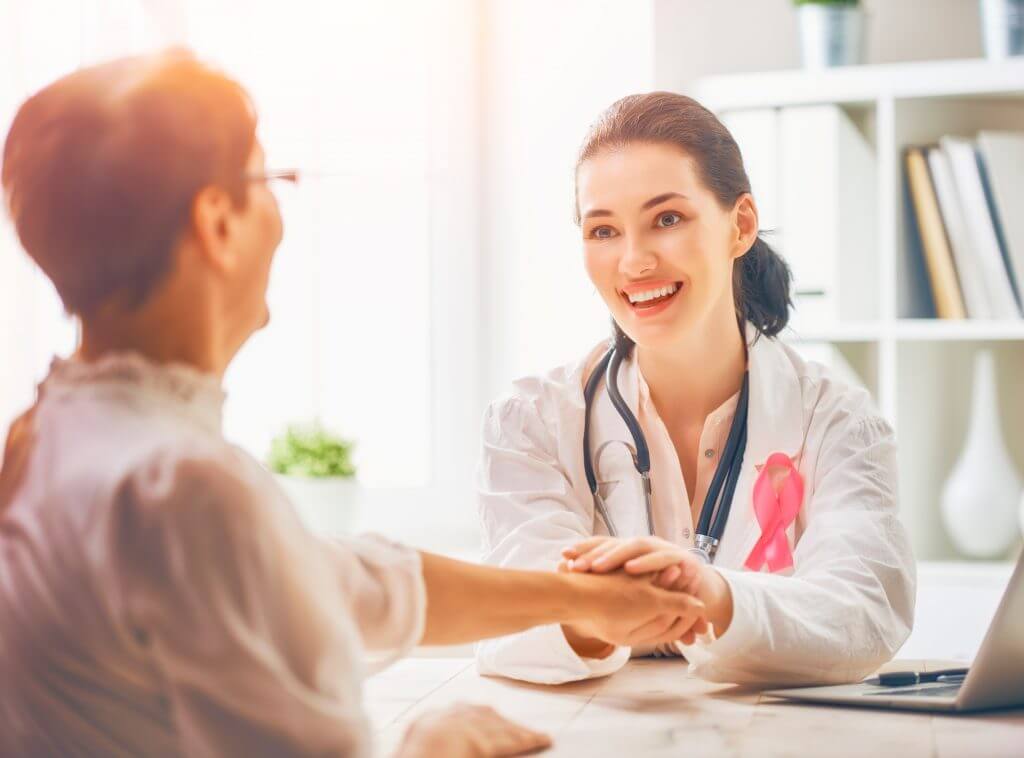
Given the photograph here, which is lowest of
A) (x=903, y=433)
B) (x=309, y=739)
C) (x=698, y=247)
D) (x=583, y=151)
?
(x=903, y=433)

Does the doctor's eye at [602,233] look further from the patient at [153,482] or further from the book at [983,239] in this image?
the book at [983,239]

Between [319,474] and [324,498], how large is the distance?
6 centimetres

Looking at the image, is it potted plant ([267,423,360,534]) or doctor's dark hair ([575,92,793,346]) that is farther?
potted plant ([267,423,360,534])

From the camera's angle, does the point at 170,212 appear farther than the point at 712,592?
No

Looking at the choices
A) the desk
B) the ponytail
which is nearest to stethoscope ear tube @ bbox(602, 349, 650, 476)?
the ponytail

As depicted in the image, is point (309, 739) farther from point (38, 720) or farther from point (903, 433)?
point (903, 433)

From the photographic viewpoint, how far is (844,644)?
146 centimetres

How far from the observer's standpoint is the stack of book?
2.88 meters

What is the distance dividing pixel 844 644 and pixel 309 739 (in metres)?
0.87

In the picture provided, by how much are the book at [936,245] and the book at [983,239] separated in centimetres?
6

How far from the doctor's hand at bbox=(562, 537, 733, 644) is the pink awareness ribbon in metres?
0.27

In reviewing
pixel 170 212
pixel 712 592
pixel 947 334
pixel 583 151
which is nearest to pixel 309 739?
pixel 170 212

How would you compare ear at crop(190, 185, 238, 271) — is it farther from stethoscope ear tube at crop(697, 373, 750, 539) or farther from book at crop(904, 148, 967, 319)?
book at crop(904, 148, 967, 319)

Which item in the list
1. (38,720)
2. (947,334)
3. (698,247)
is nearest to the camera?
(38,720)
